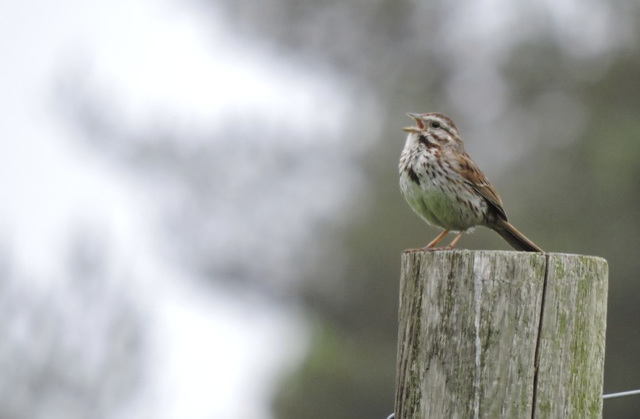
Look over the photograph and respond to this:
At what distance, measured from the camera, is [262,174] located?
3017 centimetres

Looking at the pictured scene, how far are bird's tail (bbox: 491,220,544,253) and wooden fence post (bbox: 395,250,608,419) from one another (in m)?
2.48

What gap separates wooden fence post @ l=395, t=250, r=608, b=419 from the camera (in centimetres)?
404

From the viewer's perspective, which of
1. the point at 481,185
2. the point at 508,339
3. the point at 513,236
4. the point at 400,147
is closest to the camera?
the point at 508,339

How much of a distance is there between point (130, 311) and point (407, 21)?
13.9 m

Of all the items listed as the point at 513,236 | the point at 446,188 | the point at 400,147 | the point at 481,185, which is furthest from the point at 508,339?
the point at 400,147

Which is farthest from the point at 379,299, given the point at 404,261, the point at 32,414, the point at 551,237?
the point at 404,261

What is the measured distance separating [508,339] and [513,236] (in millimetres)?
2804

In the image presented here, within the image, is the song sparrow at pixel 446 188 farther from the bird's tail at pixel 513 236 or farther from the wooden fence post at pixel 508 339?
the wooden fence post at pixel 508 339

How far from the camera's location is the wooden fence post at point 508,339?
13.3ft

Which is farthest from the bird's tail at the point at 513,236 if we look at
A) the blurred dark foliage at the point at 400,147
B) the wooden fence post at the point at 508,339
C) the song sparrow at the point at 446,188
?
the blurred dark foliage at the point at 400,147

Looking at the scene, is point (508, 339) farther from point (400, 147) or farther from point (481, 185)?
point (400, 147)

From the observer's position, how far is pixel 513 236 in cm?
680

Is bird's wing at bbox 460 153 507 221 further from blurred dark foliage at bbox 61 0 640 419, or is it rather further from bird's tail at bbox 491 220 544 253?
blurred dark foliage at bbox 61 0 640 419

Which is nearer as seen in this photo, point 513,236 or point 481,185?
point 513,236
